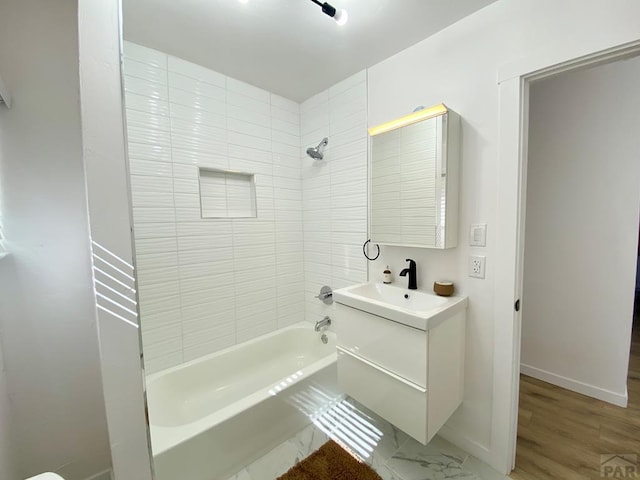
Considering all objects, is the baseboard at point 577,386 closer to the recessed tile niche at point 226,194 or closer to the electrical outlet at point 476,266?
the electrical outlet at point 476,266

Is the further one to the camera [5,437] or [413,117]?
[413,117]

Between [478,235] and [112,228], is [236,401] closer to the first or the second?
[112,228]

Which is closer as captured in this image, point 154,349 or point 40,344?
point 40,344

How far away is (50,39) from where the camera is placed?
0.99m

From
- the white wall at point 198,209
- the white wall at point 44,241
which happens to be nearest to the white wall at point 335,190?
the white wall at point 198,209

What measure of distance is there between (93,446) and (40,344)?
0.55m

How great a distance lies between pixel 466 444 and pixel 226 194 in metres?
2.39

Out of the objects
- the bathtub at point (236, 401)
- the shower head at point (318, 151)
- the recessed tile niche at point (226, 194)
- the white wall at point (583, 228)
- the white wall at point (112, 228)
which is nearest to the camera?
the white wall at point (112, 228)

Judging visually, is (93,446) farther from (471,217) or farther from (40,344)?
(471,217)

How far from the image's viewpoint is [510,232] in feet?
4.20

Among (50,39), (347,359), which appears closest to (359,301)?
(347,359)

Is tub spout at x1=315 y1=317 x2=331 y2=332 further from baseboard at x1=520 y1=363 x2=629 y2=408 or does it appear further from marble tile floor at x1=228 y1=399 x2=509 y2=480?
baseboard at x1=520 y1=363 x2=629 y2=408

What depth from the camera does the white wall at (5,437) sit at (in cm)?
93

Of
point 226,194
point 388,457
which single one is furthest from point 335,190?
point 388,457
